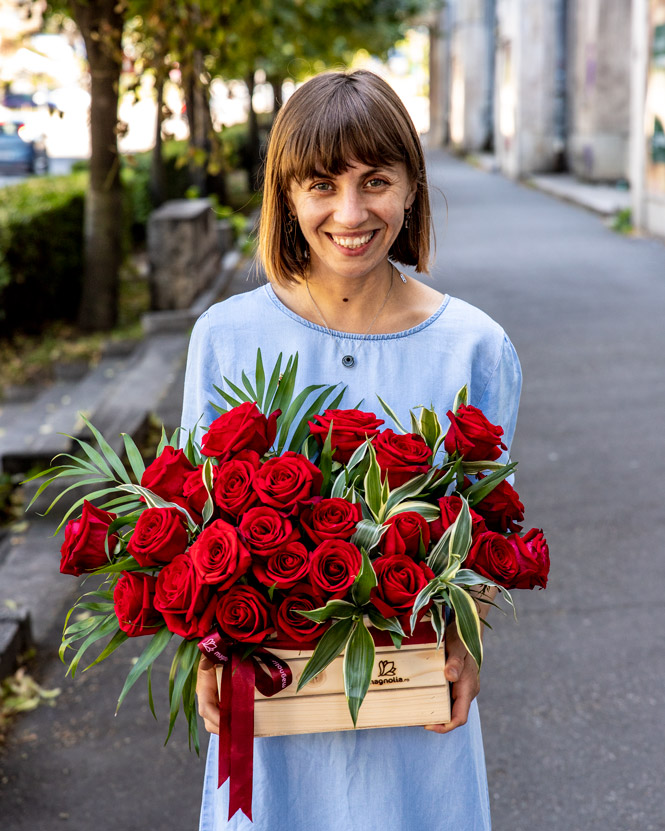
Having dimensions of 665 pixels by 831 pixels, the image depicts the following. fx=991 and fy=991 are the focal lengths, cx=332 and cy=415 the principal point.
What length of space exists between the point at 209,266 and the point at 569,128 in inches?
603

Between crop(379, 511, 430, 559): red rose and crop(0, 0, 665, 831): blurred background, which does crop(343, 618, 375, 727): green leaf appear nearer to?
crop(379, 511, 430, 559): red rose

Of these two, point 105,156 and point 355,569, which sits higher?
point 105,156

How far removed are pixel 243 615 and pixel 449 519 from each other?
37cm

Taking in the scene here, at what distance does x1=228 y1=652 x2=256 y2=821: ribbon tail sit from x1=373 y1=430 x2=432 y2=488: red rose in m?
0.39

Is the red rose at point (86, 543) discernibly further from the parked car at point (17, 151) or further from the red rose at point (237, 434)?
the parked car at point (17, 151)

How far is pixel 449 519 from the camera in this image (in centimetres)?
162

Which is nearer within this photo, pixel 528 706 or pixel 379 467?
pixel 379 467

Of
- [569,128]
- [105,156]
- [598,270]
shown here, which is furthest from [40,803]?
[569,128]

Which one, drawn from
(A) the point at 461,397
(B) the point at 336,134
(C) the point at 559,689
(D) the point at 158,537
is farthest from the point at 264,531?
(C) the point at 559,689

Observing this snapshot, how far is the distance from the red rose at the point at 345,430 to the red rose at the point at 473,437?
0.14m

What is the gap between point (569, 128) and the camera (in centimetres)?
2388

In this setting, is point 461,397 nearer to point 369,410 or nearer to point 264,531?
point 369,410

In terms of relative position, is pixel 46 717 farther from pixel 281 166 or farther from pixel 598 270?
pixel 598 270

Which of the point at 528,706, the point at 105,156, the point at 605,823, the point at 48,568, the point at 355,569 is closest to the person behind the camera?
the point at 355,569
